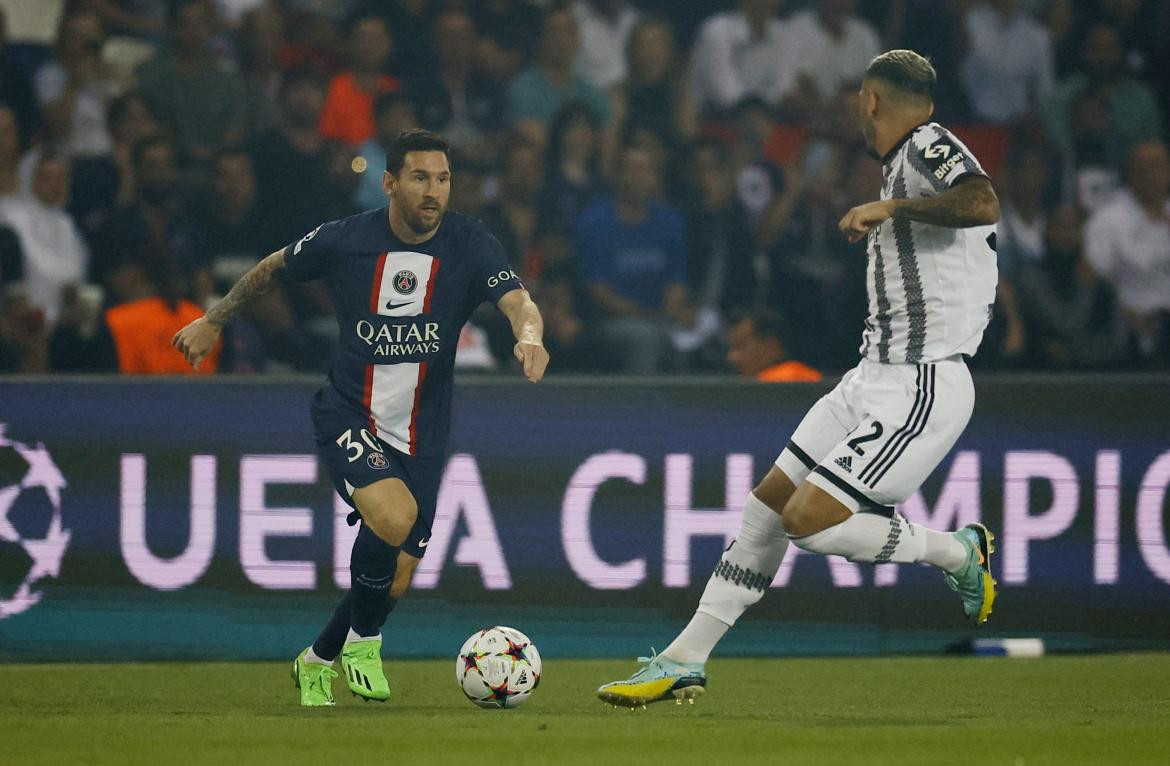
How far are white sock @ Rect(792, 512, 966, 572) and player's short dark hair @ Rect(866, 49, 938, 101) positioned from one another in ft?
5.12

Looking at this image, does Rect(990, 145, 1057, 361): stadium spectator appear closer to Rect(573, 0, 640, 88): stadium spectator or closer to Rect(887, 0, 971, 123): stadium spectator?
Rect(887, 0, 971, 123): stadium spectator

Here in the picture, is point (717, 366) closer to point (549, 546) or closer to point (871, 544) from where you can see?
point (549, 546)

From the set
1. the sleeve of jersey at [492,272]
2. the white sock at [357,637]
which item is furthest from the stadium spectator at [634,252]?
the white sock at [357,637]

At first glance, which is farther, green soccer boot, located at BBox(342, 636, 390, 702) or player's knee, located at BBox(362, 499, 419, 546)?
green soccer boot, located at BBox(342, 636, 390, 702)

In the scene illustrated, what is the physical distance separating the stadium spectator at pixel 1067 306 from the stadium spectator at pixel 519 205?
10.8 ft

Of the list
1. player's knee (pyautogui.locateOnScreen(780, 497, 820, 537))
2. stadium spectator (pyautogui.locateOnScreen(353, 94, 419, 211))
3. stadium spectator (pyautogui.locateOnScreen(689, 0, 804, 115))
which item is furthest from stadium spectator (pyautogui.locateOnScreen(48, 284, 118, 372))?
player's knee (pyautogui.locateOnScreen(780, 497, 820, 537))

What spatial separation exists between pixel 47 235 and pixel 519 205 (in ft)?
9.91

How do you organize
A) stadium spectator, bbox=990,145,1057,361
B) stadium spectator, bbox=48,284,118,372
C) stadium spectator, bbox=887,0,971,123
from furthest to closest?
stadium spectator, bbox=887,0,971,123
stadium spectator, bbox=990,145,1057,361
stadium spectator, bbox=48,284,118,372

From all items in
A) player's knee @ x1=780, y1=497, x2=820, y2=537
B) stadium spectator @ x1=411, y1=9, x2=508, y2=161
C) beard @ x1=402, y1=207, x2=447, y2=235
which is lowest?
player's knee @ x1=780, y1=497, x2=820, y2=537

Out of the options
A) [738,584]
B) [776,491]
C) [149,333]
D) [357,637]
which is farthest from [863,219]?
[149,333]

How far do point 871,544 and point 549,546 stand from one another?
2.84m

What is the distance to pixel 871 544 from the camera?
22.6 feet

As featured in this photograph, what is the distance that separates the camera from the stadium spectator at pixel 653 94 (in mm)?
13344

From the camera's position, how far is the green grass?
5906 millimetres
